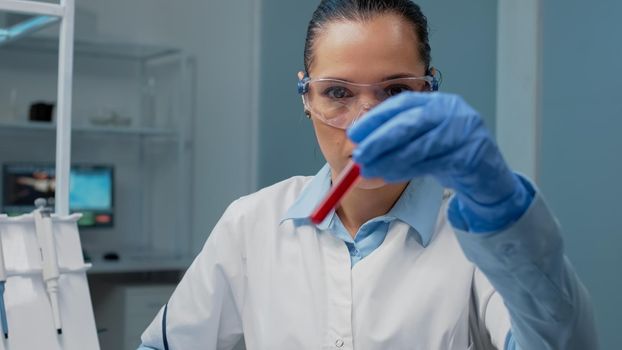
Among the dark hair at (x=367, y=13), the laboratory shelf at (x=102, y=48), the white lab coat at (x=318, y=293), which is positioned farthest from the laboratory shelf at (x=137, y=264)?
the dark hair at (x=367, y=13)

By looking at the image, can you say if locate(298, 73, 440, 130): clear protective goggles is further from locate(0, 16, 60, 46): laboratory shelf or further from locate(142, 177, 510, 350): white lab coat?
locate(0, 16, 60, 46): laboratory shelf

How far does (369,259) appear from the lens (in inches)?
45.3

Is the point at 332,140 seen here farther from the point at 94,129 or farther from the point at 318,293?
the point at 94,129

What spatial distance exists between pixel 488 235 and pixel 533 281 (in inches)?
2.6

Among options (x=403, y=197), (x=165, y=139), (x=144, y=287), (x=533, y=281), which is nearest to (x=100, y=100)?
(x=165, y=139)

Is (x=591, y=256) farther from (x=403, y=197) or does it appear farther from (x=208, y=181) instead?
(x=208, y=181)

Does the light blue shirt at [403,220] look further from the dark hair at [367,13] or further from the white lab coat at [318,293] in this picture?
the dark hair at [367,13]

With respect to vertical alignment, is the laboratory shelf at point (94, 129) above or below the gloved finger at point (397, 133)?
above

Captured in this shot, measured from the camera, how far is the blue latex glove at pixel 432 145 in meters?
0.65

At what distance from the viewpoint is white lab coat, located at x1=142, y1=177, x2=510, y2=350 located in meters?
1.09

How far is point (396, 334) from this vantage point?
110 centimetres

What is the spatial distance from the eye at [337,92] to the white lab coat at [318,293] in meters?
0.21

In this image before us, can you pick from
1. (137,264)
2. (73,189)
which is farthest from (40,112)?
(137,264)

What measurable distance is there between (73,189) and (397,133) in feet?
12.0
